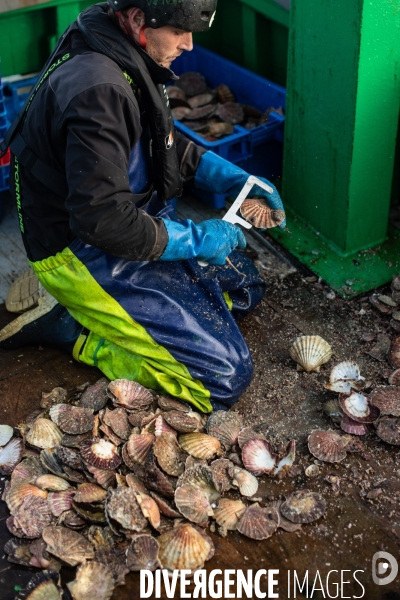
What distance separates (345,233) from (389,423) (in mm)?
1237

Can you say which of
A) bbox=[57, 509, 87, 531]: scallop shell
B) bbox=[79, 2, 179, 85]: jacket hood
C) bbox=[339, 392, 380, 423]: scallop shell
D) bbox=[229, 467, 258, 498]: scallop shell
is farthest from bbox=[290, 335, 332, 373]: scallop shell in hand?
bbox=[79, 2, 179, 85]: jacket hood

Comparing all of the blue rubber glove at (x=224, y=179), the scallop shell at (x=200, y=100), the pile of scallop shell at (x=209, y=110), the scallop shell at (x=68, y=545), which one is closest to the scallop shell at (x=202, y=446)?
the scallop shell at (x=68, y=545)

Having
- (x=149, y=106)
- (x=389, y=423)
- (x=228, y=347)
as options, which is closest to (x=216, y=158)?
(x=149, y=106)

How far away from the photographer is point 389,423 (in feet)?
9.68

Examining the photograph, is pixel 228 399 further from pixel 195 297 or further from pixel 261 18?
pixel 261 18

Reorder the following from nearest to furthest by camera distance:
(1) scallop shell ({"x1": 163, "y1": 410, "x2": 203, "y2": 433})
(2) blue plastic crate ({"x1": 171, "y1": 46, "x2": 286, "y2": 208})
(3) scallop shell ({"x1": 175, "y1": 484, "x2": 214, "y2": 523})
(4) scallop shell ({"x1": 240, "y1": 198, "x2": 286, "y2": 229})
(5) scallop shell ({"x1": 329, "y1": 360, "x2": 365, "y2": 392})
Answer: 1. (3) scallop shell ({"x1": 175, "y1": 484, "x2": 214, "y2": 523})
2. (1) scallop shell ({"x1": 163, "y1": 410, "x2": 203, "y2": 433})
3. (5) scallop shell ({"x1": 329, "y1": 360, "x2": 365, "y2": 392})
4. (4) scallop shell ({"x1": 240, "y1": 198, "x2": 286, "y2": 229})
5. (2) blue plastic crate ({"x1": 171, "y1": 46, "x2": 286, "y2": 208})

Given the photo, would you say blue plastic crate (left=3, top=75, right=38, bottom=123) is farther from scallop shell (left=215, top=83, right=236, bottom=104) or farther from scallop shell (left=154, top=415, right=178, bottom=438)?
scallop shell (left=154, top=415, right=178, bottom=438)

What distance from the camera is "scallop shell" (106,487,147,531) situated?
2.58 metres

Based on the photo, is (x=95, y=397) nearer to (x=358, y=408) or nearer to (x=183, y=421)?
(x=183, y=421)

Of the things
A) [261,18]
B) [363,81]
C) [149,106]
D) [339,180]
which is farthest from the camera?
[261,18]

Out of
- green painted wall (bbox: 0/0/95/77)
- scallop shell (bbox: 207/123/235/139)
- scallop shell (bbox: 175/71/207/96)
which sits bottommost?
scallop shell (bbox: 207/123/235/139)

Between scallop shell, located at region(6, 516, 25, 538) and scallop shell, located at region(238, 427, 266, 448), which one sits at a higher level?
scallop shell, located at region(238, 427, 266, 448)

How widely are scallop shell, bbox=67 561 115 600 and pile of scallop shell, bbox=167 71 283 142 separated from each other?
9.09ft

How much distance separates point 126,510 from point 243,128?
2.40m
